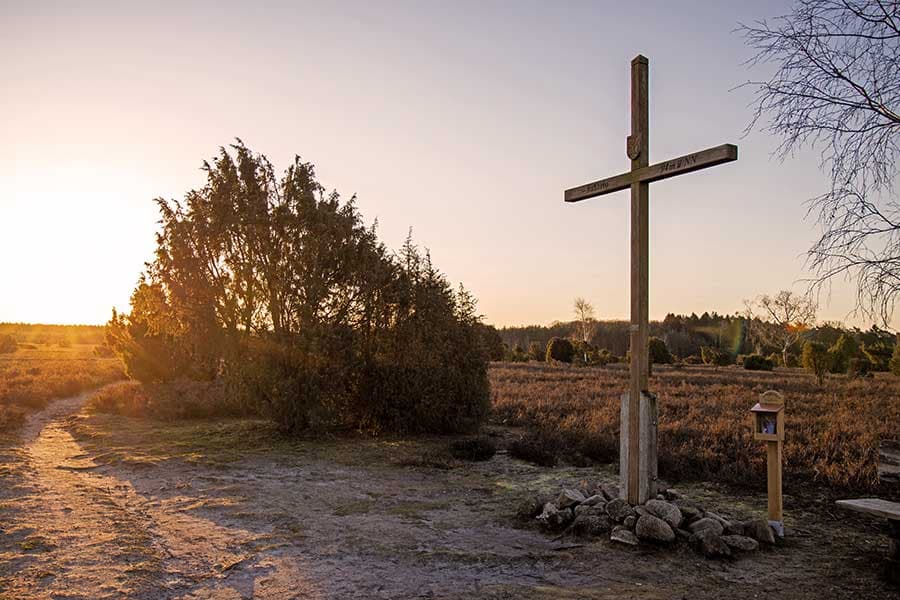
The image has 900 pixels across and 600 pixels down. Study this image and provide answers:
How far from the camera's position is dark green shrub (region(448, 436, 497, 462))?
448 inches

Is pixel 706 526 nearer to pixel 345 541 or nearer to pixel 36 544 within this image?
pixel 345 541

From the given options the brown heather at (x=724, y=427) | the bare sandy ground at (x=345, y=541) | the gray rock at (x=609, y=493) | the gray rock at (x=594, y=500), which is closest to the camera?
the bare sandy ground at (x=345, y=541)

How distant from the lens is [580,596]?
15.9 feet

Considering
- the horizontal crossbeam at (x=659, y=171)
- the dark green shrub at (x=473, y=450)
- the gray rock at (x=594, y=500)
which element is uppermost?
the horizontal crossbeam at (x=659, y=171)

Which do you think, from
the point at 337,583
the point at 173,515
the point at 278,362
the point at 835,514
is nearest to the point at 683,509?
the point at 835,514

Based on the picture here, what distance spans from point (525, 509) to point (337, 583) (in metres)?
2.77

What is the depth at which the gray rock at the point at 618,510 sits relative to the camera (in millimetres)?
6605

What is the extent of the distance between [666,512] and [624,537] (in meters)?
0.58

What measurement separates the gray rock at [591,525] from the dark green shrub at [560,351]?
3937 cm

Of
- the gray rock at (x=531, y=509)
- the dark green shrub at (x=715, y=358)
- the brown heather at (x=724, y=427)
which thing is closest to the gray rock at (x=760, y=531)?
the gray rock at (x=531, y=509)

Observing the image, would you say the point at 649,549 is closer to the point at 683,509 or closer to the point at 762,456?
the point at 683,509

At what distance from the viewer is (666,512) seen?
6.43 metres

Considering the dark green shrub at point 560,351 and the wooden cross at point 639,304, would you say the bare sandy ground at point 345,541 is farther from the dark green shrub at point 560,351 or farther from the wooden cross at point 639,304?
the dark green shrub at point 560,351

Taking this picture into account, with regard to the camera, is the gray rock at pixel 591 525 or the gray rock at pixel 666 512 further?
the gray rock at pixel 591 525
